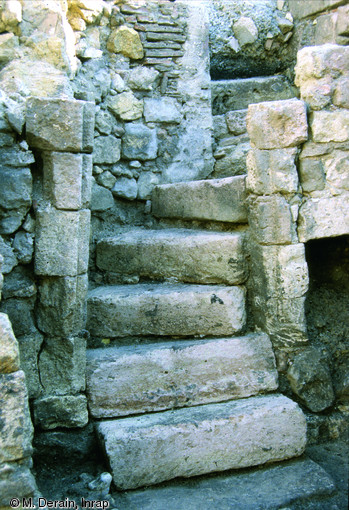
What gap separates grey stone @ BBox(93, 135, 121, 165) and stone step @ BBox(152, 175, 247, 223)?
0.40m

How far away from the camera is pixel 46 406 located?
99.3 inches

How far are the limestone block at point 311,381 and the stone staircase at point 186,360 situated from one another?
13 cm

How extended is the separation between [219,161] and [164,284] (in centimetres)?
134

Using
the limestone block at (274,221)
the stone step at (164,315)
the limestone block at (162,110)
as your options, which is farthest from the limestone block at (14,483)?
the limestone block at (162,110)

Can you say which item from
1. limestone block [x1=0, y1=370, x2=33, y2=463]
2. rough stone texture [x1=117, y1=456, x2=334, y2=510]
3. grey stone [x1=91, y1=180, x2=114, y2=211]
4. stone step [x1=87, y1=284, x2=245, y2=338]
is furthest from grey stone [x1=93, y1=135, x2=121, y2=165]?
rough stone texture [x1=117, y1=456, x2=334, y2=510]

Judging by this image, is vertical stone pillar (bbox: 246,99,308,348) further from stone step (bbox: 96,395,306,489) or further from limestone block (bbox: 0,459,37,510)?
limestone block (bbox: 0,459,37,510)

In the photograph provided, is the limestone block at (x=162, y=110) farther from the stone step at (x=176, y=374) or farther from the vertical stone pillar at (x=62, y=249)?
the stone step at (x=176, y=374)

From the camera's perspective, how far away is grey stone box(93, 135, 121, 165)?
369 cm

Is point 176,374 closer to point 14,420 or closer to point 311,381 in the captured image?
point 311,381

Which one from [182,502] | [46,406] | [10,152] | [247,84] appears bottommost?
[182,502]

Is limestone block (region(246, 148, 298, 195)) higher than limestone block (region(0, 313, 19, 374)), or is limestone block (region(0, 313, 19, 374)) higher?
limestone block (region(246, 148, 298, 195))

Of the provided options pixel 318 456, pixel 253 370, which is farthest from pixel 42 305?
pixel 318 456

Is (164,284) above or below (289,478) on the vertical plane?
above

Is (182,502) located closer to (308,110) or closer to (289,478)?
(289,478)
